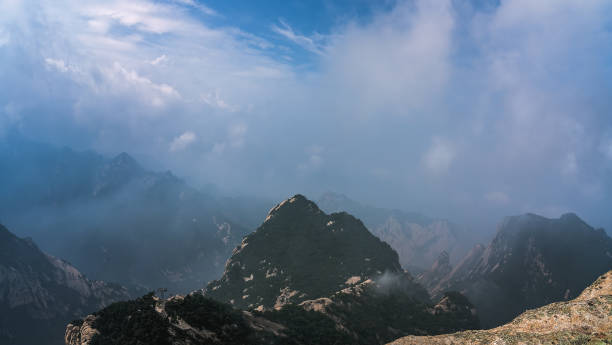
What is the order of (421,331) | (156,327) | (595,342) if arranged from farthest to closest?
(421,331)
(156,327)
(595,342)

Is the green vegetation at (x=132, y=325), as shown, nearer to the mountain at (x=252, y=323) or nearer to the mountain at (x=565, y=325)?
the mountain at (x=252, y=323)

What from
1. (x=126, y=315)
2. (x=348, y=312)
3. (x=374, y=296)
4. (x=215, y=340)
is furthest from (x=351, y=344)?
A: (x=126, y=315)

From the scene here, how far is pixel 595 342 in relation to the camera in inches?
2485

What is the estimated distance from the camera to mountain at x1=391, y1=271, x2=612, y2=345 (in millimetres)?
68812

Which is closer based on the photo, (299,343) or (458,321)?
(299,343)

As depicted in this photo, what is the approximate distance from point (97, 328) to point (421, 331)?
145 m

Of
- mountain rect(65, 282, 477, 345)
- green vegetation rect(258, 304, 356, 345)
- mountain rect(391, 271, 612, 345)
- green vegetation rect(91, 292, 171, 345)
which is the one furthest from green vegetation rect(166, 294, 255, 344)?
mountain rect(391, 271, 612, 345)

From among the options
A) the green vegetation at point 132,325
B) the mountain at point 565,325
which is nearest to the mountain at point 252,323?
the green vegetation at point 132,325

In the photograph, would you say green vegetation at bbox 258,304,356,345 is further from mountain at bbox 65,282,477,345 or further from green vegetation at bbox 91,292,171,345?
green vegetation at bbox 91,292,171,345

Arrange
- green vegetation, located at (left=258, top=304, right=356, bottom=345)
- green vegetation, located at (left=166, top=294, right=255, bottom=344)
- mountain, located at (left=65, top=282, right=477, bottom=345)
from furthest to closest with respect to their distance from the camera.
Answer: green vegetation, located at (left=258, top=304, right=356, bottom=345)
green vegetation, located at (left=166, top=294, right=255, bottom=344)
mountain, located at (left=65, top=282, right=477, bottom=345)

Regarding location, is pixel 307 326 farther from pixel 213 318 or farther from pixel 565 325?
pixel 565 325

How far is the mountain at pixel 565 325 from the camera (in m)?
68.8

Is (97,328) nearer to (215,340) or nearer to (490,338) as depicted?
(215,340)

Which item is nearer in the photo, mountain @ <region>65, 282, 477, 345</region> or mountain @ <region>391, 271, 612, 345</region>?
mountain @ <region>391, 271, 612, 345</region>
